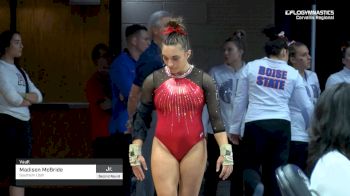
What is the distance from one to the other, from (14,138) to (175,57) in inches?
108

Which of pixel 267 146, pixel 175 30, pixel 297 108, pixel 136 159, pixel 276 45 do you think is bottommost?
pixel 267 146

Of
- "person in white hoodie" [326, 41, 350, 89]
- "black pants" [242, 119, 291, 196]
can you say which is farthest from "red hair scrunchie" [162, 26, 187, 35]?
"person in white hoodie" [326, 41, 350, 89]

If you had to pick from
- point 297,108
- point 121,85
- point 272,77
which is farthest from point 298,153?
point 121,85

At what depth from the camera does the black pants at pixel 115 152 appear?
27.0ft

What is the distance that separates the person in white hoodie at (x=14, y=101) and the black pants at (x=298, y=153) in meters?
2.50

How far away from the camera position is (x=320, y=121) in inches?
134

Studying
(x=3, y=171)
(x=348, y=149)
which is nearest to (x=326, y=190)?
(x=348, y=149)

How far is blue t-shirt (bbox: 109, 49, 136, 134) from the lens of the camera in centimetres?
777

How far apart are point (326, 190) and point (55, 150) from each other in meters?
6.05

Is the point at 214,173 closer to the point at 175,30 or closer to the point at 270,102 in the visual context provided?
the point at 270,102

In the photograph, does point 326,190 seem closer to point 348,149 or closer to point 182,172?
point 348,149

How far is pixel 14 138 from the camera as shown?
8.04 m

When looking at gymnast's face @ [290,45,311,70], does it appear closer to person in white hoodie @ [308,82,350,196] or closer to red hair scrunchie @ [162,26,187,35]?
red hair scrunchie @ [162,26,187,35]

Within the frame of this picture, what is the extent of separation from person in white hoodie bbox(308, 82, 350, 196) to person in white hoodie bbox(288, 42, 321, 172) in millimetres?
4272
